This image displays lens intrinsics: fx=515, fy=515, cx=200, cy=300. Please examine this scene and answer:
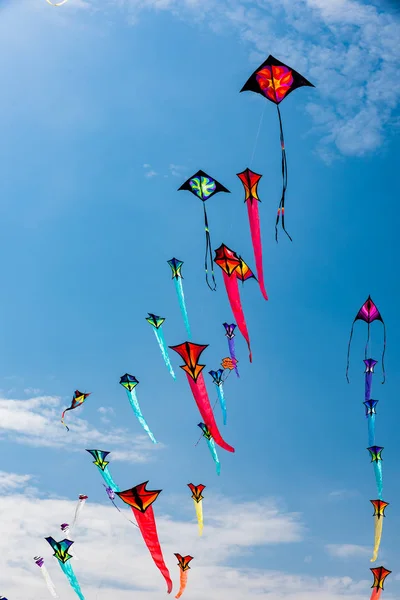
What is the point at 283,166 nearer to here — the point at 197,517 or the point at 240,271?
the point at 240,271

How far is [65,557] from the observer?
18391 mm

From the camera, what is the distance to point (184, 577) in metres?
22.0

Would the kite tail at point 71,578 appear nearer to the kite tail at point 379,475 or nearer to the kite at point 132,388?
the kite at point 132,388

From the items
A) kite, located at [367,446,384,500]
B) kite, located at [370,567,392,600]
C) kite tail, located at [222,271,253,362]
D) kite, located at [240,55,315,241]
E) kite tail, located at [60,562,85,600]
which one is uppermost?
kite, located at [240,55,315,241]

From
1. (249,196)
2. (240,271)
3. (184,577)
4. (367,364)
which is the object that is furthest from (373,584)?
(249,196)

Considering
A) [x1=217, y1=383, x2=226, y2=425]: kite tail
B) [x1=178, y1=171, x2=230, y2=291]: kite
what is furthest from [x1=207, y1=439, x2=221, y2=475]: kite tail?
[x1=178, y1=171, x2=230, y2=291]: kite

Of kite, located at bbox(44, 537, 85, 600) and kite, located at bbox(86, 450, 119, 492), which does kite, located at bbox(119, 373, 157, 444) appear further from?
kite, located at bbox(44, 537, 85, 600)

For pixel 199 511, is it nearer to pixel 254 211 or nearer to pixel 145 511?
pixel 145 511

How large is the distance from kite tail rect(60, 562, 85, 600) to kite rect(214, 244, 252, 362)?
11.8m

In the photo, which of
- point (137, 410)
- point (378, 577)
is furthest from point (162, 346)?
point (378, 577)

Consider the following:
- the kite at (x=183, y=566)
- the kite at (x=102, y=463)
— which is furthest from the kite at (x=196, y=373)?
the kite at (x=183, y=566)

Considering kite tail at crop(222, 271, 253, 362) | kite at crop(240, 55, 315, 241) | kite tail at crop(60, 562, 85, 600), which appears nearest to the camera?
kite at crop(240, 55, 315, 241)

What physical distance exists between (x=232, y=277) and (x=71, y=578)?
12.1 metres

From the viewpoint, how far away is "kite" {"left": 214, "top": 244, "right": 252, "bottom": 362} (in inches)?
506
